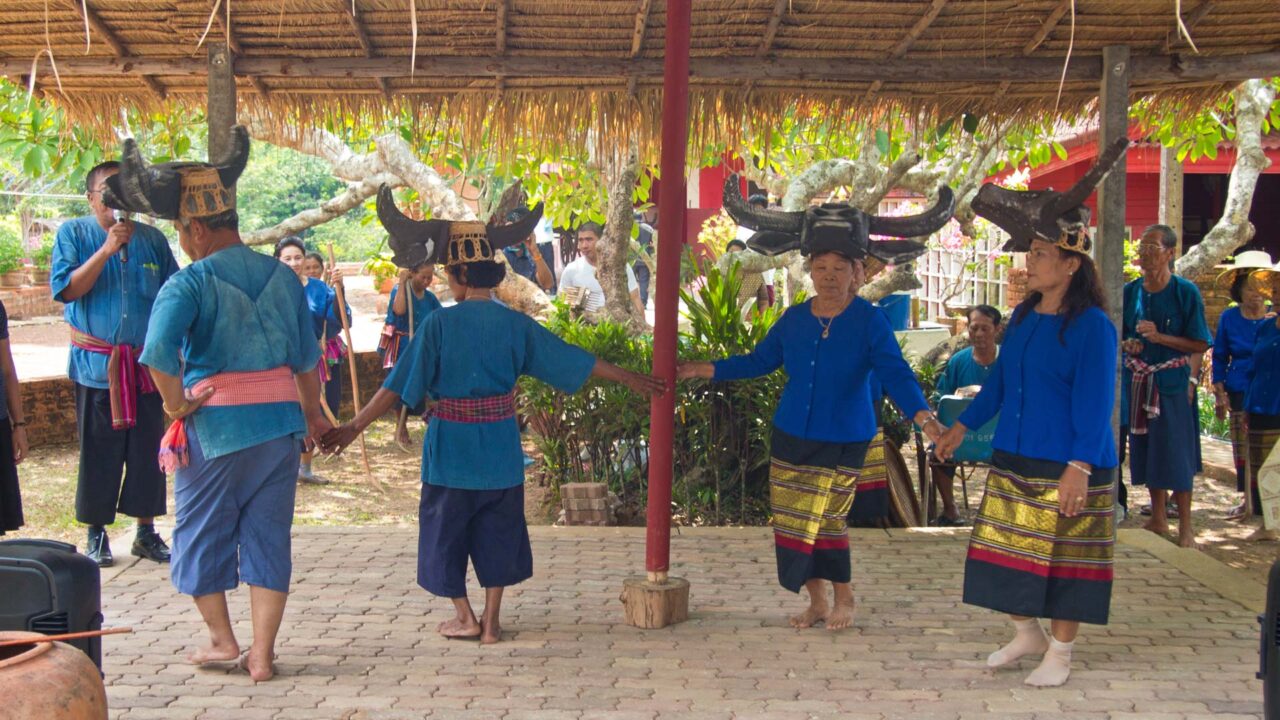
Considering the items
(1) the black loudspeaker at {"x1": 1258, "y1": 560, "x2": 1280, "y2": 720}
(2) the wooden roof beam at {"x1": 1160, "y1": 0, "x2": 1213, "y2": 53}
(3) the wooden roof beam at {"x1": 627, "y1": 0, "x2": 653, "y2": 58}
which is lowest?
(1) the black loudspeaker at {"x1": 1258, "y1": 560, "x2": 1280, "y2": 720}

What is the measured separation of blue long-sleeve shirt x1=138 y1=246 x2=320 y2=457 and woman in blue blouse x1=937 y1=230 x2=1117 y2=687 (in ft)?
8.77

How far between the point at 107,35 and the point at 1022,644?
5.17 meters

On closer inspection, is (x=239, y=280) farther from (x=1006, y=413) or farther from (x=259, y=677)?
(x=1006, y=413)

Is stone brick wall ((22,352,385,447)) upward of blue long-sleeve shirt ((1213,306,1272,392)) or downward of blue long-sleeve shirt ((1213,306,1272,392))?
downward

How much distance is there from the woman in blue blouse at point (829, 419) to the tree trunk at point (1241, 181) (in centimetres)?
582

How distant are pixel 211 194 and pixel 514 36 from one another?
2300 mm

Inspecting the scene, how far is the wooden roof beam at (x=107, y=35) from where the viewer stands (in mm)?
5824

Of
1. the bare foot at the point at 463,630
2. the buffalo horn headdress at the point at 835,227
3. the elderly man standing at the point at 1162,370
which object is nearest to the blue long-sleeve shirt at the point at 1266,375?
the elderly man standing at the point at 1162,370

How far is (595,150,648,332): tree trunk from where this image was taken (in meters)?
9.87

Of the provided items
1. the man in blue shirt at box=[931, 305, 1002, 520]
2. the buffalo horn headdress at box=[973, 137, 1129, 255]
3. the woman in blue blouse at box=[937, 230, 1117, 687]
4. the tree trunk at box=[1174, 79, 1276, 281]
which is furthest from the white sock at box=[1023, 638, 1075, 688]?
the tree trunk at box=[1174, 79, 1276, 281]

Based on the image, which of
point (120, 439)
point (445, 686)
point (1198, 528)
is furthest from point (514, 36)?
point (1198, 528)

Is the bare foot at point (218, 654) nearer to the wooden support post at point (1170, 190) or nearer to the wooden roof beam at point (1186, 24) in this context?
the wooden roof beam at point (1186, 24)

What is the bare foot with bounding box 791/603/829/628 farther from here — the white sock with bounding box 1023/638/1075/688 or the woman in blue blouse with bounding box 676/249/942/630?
the white sock with bounding box 1023/638/1075/688

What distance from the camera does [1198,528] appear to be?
8.15 meters
